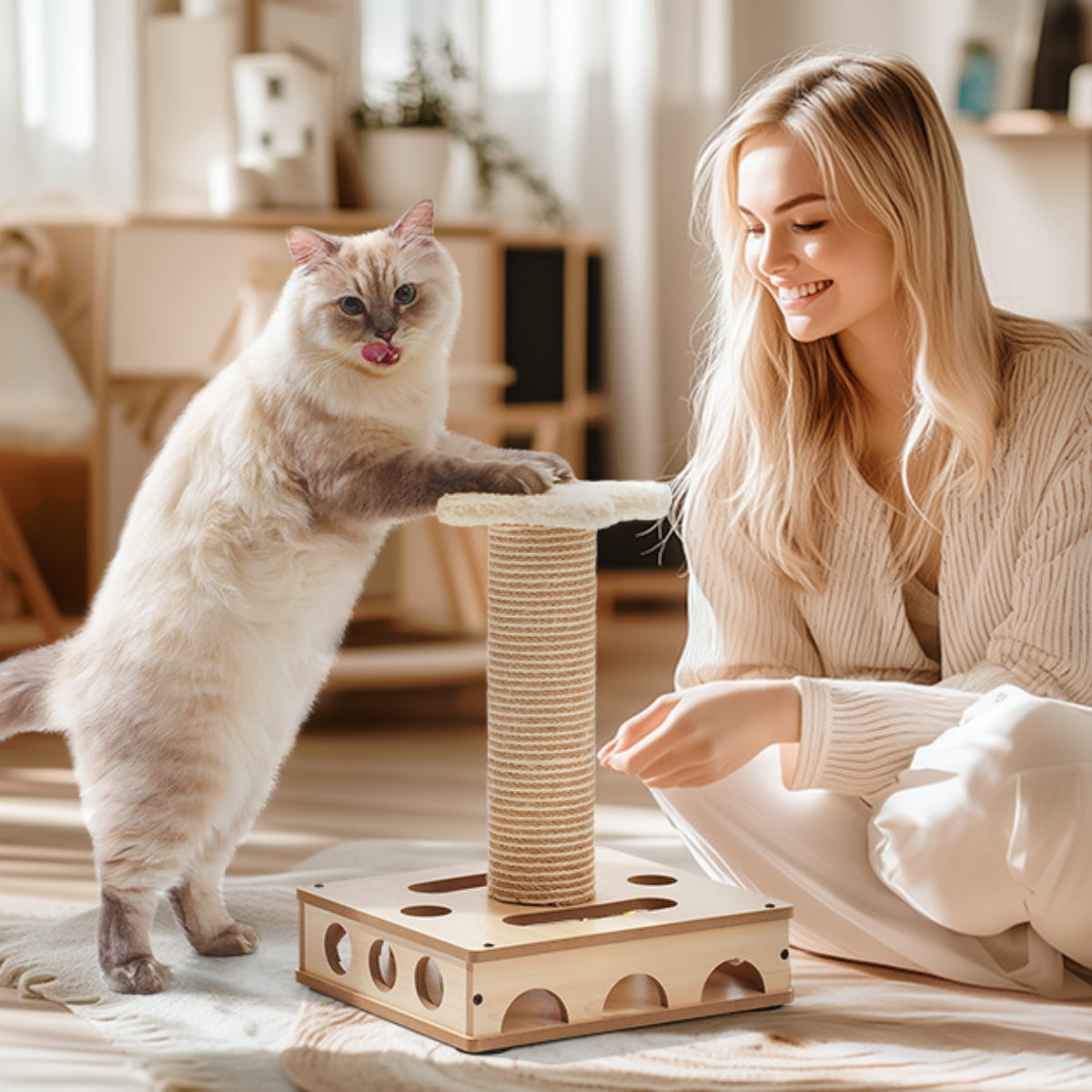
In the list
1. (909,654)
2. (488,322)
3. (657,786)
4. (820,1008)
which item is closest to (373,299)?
(657,786)

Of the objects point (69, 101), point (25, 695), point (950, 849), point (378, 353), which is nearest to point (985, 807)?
point (950, 849)

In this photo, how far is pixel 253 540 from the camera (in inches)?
60.7

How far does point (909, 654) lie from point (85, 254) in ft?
6.50

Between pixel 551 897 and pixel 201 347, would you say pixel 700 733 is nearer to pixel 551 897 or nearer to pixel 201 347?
pixel 551 897

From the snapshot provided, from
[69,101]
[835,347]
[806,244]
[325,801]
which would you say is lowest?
[325,801]

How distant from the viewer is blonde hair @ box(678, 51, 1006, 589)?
5.26 feet

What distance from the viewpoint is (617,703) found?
10.4 ft

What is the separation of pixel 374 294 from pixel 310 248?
74 mm

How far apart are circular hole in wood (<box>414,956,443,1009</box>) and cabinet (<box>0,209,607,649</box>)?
1.62 meters

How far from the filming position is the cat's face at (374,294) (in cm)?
153

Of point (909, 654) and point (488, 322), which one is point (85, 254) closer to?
point (488, 322)

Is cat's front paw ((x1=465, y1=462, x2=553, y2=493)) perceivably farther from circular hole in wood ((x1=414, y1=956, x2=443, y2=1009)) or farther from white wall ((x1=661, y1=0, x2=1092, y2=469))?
white wall ((x1=661, y1=0, x2=1092, y2=469))

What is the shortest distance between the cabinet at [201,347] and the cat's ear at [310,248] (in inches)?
55.0

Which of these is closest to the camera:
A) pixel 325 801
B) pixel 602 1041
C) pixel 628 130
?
pixel 602 1041
